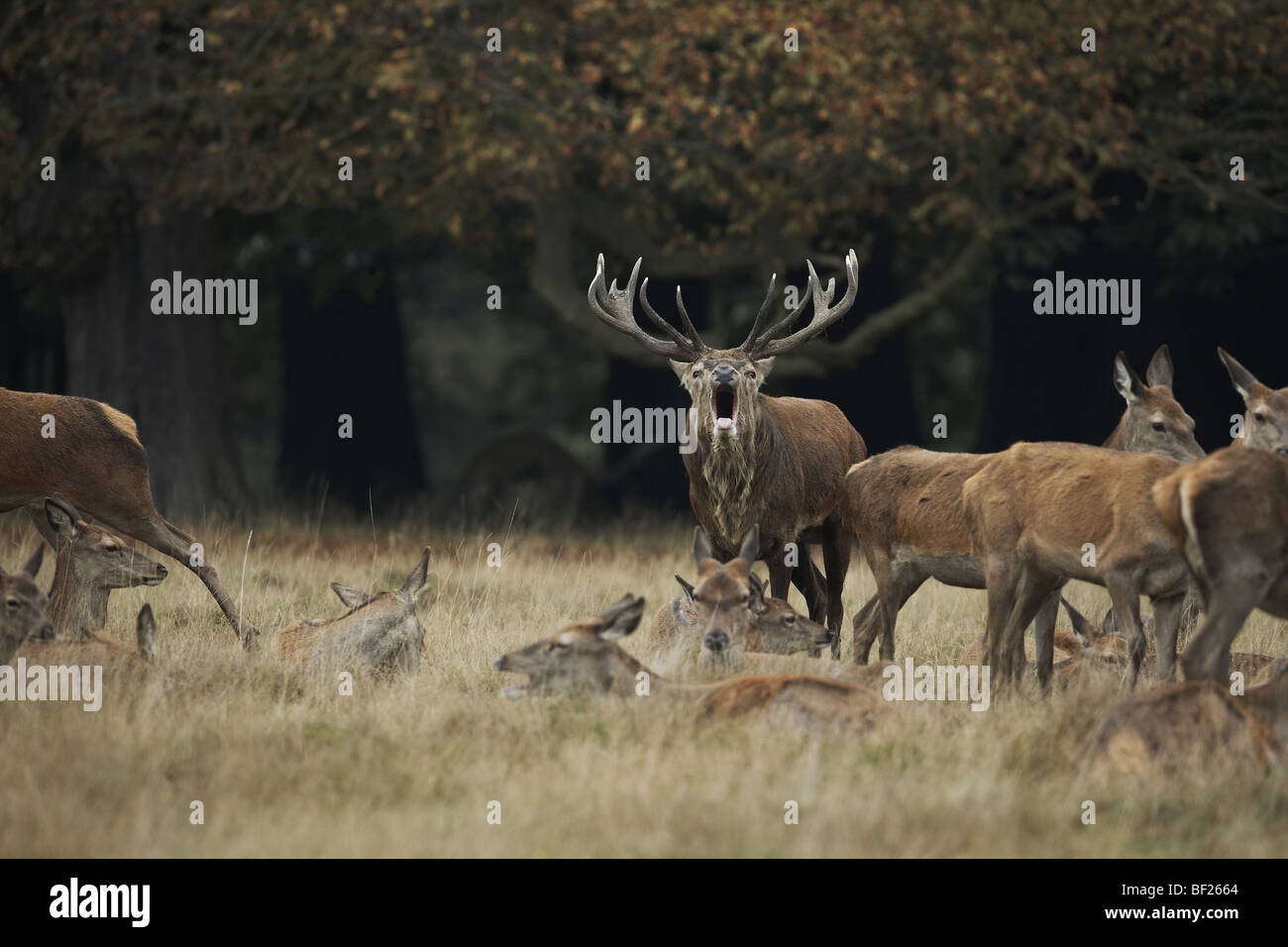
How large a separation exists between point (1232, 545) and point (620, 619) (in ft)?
8.31

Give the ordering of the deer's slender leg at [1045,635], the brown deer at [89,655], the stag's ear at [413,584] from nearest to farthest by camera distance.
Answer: the brown deer at [89,655], the deer's slender leg at [1045,635], the stag's ear at [413,584]

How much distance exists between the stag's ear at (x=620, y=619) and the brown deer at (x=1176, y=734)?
2.08 meters

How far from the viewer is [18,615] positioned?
8078mm

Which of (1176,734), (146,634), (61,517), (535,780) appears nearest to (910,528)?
(1176,734)

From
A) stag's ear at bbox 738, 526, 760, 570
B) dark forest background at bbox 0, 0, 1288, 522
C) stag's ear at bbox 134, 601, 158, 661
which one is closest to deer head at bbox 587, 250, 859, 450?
stag's ear at bbox 738, 526, 760, 570

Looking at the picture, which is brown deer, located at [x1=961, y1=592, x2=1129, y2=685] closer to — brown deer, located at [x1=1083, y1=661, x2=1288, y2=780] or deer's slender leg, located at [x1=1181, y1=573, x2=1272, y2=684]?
deer's slender leg, located at [x1=1181, y1=573, x2=1272, y2=684]

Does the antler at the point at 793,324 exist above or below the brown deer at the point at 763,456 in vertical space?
above

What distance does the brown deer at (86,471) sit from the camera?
9688mm

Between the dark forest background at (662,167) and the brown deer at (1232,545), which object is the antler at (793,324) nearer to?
the brown deer at (1232,545)

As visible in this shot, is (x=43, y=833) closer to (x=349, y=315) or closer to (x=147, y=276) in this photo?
(x=147, y=276)

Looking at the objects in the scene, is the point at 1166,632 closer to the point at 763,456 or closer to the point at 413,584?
the point at 763,456

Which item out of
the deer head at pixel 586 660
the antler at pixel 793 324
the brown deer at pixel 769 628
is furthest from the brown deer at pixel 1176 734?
the antler at pixel 793 324

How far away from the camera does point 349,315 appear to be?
25641mm

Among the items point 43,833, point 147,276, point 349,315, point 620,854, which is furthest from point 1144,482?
point 349,315
